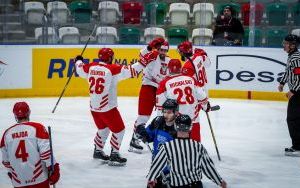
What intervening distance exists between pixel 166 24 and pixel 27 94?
3673 millimetres

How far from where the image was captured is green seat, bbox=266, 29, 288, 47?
13.5 metres

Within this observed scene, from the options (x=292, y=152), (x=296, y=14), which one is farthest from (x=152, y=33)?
(x=292, y=152)

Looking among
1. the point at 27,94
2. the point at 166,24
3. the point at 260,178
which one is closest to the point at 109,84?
the point at 260,178

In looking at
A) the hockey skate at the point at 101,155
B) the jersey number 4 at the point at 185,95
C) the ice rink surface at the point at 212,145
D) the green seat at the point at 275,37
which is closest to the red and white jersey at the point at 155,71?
the ice rink surface at the point at 212,145

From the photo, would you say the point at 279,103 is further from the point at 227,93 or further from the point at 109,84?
the point at 109,84

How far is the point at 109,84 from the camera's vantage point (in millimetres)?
7945

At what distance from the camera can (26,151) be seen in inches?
205

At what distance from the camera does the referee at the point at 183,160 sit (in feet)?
15.8

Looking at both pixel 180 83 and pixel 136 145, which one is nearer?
pixel 180 83

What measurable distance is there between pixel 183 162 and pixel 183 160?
0.6 inches

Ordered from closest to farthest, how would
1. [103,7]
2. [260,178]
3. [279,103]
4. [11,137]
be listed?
[11,137], [260,178], [279,103], [103,7]

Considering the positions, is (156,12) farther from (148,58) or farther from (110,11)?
(148,58)

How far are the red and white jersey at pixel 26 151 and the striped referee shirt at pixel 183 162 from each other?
0.97 m

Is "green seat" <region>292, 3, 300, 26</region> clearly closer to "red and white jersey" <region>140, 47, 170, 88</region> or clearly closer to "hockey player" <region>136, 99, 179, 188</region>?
"red and white jersey" <region>140, 47, 170, 88</region>
